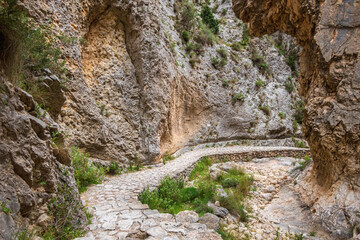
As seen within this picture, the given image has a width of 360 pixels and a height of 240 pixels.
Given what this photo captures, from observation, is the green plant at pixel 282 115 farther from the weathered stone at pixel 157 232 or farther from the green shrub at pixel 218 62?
the weathered stone at pixel 157 232

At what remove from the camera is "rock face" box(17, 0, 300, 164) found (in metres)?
8.57

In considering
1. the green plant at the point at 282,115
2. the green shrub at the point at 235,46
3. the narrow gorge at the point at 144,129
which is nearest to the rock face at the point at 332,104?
the narrow gorge at the point at 144,129

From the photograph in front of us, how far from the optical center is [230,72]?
20.7 metres

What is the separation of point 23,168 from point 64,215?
1.09 meters

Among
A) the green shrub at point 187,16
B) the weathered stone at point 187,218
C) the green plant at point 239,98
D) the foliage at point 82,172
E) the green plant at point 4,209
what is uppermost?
the green shrub at point 187,16

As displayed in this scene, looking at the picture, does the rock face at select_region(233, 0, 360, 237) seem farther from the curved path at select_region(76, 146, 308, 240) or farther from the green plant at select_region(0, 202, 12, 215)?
the green plant at select_region(0, 202, 12, 215)

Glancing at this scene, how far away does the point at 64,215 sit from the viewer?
140 inches

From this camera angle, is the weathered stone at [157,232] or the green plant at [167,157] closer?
the weathered stone at [157,232]

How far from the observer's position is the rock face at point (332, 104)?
5969mm

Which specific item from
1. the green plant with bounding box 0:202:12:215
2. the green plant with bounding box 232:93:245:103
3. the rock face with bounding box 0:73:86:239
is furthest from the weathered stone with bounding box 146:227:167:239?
the green plant with bounding box 232:93:245:103

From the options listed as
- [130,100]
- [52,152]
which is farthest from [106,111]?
[52,152]

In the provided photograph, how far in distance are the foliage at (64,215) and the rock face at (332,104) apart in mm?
6697

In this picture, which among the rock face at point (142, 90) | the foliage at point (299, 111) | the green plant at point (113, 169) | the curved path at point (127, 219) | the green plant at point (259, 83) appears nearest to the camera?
the curved path at point (127, 219)

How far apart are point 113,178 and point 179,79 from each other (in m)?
9.92
